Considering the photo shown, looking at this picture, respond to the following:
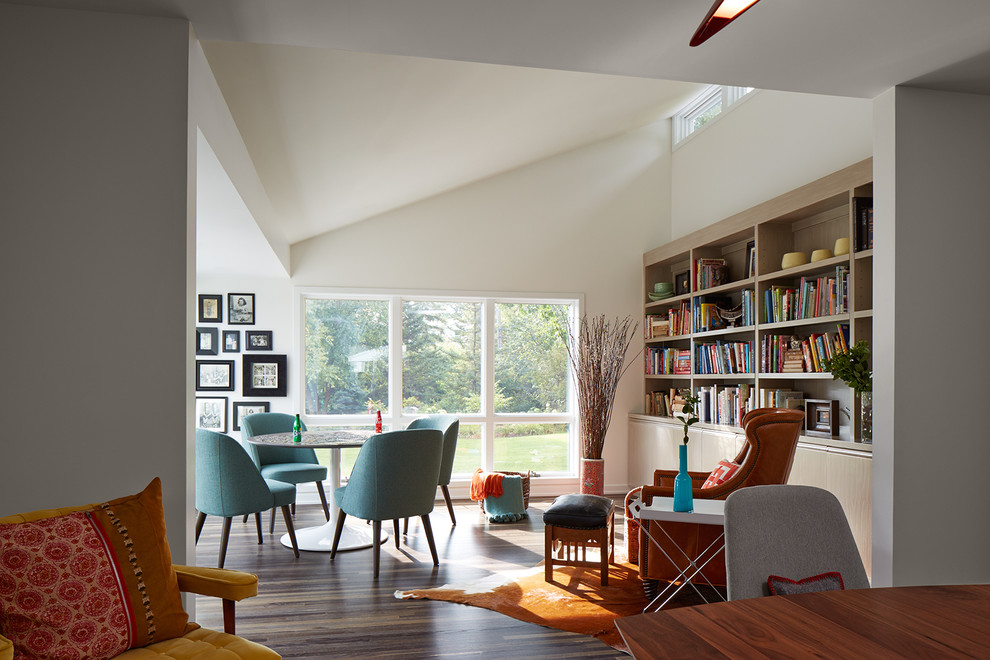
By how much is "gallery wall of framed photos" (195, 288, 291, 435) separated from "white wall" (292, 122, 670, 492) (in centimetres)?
61

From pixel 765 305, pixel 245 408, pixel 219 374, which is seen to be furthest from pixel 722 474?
pixel 219 374

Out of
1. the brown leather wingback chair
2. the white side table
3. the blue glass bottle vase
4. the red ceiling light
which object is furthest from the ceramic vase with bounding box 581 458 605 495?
the red ceiling light

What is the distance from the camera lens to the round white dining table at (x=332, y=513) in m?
4.77

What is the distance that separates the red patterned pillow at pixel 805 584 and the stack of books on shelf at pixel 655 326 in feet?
15.5

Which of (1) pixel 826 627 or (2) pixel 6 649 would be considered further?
(2) pixel 6 649

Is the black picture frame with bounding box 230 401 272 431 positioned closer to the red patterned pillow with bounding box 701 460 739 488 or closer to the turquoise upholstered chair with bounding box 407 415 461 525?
the turquoise upholstered chair with bounding box 407 415 461 525

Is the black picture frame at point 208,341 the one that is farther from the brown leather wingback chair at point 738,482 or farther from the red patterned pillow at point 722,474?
the red patterned pillow at point 722,474

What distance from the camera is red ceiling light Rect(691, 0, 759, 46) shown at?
165 centimetres

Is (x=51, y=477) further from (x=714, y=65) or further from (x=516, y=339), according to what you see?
(x=516, y=339)

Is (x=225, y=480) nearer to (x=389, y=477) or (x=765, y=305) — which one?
(x=389, y=477)

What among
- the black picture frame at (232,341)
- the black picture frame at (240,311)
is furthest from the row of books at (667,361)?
the black picture frame at (232,341)

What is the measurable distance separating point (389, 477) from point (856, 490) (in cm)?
275

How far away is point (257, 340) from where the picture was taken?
6711mm

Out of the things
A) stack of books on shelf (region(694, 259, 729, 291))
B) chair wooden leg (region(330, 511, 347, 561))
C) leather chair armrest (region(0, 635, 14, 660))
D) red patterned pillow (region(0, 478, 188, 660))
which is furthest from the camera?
stack of books on shelf (region(694, 259, 729, 291))
